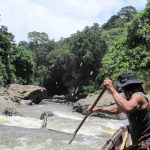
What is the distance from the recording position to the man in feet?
16.1

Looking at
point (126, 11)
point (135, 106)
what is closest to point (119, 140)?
point (135, 106)

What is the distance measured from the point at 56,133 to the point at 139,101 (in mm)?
9275

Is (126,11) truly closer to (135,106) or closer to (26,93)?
(26,93)

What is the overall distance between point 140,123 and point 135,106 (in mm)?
281

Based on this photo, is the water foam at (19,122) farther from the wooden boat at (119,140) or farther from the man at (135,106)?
the man at (135,106)

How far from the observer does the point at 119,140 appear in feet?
23.9

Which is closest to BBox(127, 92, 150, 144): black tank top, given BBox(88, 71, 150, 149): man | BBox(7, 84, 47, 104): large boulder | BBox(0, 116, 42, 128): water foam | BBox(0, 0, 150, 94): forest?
BBox(88, 71, 150, 149): man

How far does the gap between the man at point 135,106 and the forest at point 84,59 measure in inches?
792

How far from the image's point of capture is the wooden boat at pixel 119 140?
21.8 ft

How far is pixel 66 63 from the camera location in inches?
1959

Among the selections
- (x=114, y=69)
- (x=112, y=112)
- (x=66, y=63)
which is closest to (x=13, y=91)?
(x=114, y=69)

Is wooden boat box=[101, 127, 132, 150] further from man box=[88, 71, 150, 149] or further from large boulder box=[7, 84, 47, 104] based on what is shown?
large boulder box=[7, 84, 47, 104]

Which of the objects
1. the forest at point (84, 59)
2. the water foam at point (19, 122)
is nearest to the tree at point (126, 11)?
the forest at point (84, 59)

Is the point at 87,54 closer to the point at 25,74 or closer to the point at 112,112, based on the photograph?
the point at 25,74
